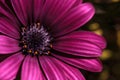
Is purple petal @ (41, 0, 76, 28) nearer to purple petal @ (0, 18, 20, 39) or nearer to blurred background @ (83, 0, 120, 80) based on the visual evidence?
purple petal @ (0, 18, 20, 39)

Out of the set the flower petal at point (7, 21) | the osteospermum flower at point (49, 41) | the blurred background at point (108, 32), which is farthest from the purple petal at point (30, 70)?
the blurred background at point (108, 32)

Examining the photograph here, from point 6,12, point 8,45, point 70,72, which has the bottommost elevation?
point 70,72

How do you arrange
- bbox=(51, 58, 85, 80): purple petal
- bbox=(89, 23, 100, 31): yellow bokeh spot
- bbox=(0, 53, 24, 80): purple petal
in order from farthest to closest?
bbox=(89, 23, 100, 31): yellow bokeh spot < bbox=(51, 58, 85, 80): purple petal < bbox=(0, 53, 24, 80): purple petal

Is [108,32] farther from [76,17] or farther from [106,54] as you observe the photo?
[76,17]

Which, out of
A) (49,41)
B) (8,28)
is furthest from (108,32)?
(8,28)

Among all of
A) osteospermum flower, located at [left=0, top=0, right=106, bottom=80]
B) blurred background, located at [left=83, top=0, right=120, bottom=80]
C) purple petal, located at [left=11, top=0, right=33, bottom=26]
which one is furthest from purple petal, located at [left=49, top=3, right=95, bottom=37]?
blurred background, located at [left=83, top=0, right=120, bottom=80]

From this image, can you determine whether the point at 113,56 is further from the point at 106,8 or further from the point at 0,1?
the point at 0,1

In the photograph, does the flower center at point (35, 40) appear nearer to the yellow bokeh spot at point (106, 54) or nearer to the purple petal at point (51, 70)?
the purple petal at point (51, 70)
